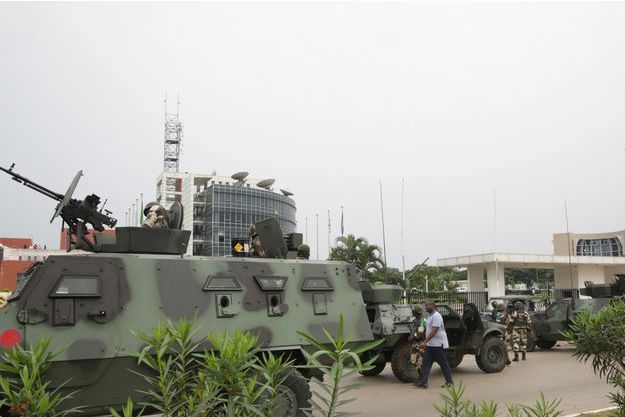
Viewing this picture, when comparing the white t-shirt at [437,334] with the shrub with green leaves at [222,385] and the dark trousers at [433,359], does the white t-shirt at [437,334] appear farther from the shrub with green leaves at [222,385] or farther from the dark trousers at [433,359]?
the shrub with green leaves at [222,385]

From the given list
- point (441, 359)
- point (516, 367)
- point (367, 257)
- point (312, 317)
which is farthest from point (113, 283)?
point (367, 257)

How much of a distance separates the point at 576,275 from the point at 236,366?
146ft

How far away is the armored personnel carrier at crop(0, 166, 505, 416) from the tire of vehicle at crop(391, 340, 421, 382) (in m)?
2.81

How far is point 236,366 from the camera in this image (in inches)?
113

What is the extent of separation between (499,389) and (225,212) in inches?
2267

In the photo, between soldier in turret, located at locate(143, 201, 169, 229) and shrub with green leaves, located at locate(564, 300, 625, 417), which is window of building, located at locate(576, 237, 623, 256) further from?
soldier in turret, located at locate(143, 201, 169, 229)

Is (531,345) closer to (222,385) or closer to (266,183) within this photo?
(222,385)

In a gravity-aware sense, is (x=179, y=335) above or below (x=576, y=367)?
above

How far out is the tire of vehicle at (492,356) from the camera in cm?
1145

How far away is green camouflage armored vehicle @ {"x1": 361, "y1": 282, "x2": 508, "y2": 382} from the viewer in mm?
10414

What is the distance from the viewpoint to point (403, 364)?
34.2 ft

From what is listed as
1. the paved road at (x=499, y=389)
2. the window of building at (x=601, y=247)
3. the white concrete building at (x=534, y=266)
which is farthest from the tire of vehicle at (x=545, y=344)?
the window of building at (x=601, y=247)

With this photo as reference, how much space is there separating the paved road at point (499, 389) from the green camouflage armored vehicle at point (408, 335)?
0.28 m

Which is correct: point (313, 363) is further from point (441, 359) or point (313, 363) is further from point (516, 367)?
point (516, 367)
